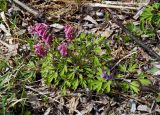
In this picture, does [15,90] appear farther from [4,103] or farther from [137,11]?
[137,11]

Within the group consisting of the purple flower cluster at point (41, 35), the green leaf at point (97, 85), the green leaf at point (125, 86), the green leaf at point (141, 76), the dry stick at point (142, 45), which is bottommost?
the green leaf at point (125, 86)

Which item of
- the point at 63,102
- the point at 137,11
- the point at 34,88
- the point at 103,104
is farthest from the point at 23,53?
the point at 137,11

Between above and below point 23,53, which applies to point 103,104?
below

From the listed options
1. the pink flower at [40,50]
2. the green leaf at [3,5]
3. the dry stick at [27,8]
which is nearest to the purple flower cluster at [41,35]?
the pink flower at [40,50]

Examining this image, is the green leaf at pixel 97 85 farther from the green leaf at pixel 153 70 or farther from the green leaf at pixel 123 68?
the green leaf at pixel 153 70

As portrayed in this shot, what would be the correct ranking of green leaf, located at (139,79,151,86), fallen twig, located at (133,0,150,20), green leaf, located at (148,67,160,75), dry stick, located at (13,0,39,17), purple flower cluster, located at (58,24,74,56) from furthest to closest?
1. dry stick, located at (13,0,39,17)
2. fallen twig, located at (133,0,150,20)
3. green leaf, located at (148,67,160,75)
4. green leaf, located at (139,79,151,86)
5. purple flower cluster, located at (58,24,74,56)

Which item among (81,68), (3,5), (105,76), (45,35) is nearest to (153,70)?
(105,76)

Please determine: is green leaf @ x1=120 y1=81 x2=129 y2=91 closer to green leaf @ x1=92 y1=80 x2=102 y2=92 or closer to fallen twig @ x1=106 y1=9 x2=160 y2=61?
green leaf @ x1=92 y1=80 x2=102 y2=92

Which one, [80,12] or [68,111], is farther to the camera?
[80,12]

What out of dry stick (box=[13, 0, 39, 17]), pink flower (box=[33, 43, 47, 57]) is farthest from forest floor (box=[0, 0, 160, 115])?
pink flower (box=[33, 43, 47, 57])

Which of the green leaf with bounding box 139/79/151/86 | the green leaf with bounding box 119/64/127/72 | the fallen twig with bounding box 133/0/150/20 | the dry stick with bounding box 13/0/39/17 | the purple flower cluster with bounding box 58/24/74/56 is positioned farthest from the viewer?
the dry stick with bounding box 13/0/39/17

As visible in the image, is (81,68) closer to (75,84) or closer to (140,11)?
(75,84)
